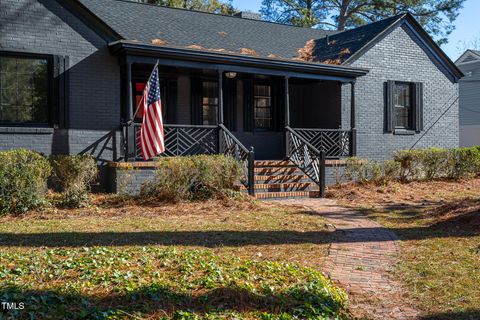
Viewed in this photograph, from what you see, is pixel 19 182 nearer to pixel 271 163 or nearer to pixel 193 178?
pixel 193 178

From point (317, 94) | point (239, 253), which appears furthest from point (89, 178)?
point (317, 94)

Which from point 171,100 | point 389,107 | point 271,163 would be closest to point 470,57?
point 389,107

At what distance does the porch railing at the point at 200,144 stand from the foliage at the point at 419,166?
3.22m

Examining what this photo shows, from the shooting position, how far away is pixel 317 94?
16.5m

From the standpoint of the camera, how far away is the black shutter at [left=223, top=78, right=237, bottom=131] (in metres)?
15.2

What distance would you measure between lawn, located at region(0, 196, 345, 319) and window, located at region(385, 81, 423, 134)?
978cm

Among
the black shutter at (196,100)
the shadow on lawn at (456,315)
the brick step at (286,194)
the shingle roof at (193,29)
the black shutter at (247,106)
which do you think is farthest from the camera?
the black shutter at (247,106)

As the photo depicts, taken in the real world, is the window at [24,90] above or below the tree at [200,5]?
below

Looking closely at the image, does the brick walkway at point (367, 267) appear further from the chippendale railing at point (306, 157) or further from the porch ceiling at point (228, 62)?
the porch ceiling at point (228, 62)

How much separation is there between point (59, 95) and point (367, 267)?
8349mm

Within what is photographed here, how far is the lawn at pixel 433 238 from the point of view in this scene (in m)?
4.68

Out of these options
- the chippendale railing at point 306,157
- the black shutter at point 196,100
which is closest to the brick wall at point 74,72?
the black shutter at point 196,100

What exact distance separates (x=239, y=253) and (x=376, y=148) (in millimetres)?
11183

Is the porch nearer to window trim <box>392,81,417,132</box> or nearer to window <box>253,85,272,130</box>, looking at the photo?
window <box>253,85,272,130</box>
